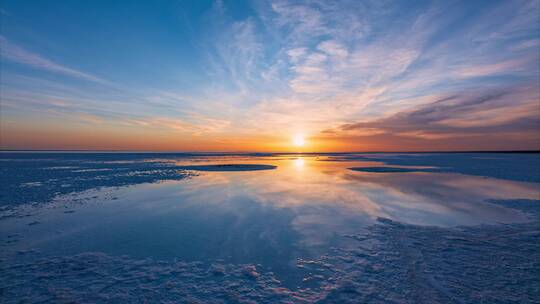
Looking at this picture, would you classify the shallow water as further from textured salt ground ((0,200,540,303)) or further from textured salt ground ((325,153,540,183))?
textured salt ground ((325,153,540,183))

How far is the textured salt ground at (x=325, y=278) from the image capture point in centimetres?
441

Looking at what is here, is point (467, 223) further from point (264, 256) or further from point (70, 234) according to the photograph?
point (70, 234)

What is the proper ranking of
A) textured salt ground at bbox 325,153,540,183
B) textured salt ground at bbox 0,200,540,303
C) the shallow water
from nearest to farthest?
textured salt ground at bbox 0,200,540,303, the shallow water, textured salt ground at bbox 325,153,540,183

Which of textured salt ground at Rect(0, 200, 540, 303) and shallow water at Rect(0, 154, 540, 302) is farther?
shallow water at Rect(0, 154, 540, 302)

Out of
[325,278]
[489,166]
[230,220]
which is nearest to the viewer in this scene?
[325,278]

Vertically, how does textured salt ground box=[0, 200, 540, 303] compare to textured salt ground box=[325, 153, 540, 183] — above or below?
below

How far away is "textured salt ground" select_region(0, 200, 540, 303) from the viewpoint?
14.5ft

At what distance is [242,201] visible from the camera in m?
12.3

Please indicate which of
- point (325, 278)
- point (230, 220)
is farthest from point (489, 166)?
point (325, 278)

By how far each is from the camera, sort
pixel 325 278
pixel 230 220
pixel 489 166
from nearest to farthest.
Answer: pixel 325 278
pixel 230 220
pixel 489 166

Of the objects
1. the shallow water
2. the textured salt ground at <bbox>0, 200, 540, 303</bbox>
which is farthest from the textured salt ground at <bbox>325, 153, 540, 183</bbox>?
the textured salt ground at <bbox>0, 200, 540, 303</bbox>

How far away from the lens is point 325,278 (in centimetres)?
509

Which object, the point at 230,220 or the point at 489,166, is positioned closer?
the point at 230,220

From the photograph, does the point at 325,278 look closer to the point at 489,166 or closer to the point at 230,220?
the point at 230,220
